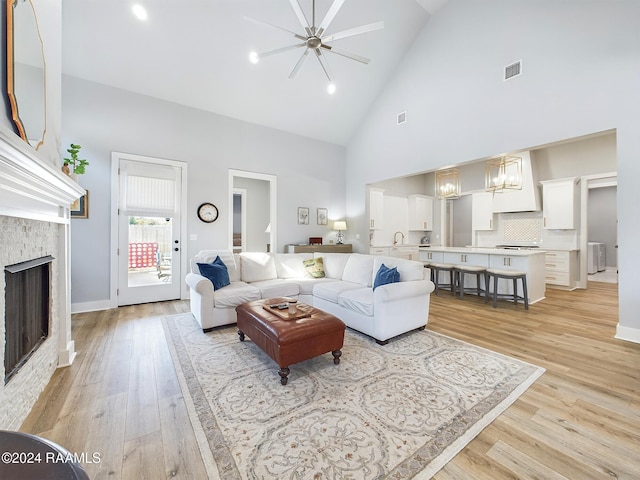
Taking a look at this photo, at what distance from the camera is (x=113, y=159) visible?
4.24m

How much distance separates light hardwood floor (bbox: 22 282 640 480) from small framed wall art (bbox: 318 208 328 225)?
3.84 m

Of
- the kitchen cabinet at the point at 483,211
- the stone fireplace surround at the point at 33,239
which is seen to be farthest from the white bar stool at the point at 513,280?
the stone fireplace surround at the point at 33,239

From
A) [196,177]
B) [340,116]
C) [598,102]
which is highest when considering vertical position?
[340,116]

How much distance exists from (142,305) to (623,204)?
21.5 feet

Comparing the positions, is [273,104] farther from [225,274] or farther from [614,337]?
[614,337]

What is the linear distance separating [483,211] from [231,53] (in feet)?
22.4

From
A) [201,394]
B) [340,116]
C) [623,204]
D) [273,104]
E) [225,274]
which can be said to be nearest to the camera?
[201,394]

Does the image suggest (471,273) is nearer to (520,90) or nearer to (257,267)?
(520,90)

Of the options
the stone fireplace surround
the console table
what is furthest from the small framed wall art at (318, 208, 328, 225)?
the stone fireplace surround

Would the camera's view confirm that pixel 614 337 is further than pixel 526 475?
Yes

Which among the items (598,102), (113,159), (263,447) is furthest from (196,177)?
(598,102)

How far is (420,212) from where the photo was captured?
8.13 meters

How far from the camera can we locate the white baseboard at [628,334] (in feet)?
9.86

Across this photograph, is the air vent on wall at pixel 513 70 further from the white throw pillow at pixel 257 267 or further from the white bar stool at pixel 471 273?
the white throw pillow at pixel 257 267
